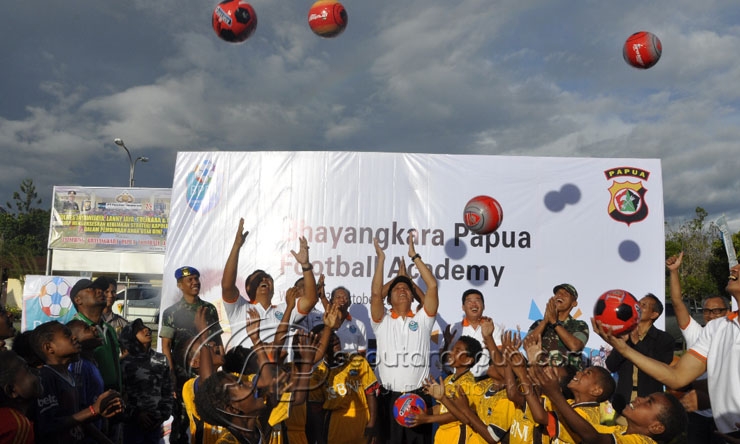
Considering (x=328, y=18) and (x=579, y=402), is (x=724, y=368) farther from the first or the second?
(x=328, y=18)

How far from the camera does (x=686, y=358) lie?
3363mm

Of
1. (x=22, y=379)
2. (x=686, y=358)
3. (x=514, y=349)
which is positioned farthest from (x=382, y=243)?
(x=22, y=379)

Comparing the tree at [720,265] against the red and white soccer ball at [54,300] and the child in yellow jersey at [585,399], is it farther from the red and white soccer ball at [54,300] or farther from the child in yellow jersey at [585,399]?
the red and white soccer ball at [54,300]

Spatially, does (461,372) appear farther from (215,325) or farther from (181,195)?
(181,195)

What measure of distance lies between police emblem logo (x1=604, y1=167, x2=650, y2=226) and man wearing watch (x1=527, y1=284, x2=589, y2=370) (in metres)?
1.62

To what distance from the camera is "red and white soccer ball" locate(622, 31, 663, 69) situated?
21.6 feet

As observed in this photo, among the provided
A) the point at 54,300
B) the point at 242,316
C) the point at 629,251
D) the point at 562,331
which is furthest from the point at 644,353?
the point at 54,300

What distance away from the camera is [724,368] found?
3.17 meters

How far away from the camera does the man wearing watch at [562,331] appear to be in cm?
559

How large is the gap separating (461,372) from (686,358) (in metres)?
1.63

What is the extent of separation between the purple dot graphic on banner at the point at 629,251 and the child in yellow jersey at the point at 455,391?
3847 millimetres

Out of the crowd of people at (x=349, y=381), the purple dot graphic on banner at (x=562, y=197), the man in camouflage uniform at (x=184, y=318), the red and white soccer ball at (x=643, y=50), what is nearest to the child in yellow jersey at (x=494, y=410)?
the crowd of people at (x=349, y=381)

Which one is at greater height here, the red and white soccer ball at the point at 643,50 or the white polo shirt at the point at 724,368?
the red and white soccer ball at the point at 643,50

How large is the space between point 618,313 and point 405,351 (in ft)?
6.45
